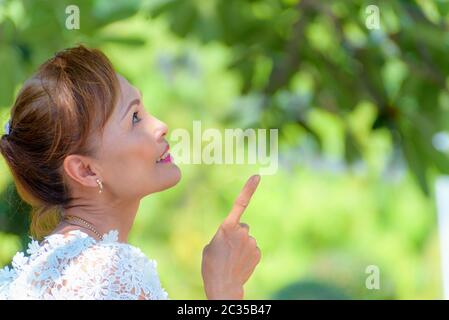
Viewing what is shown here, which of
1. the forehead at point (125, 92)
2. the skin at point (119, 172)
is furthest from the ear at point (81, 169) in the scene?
the forehead at point (125, 92)

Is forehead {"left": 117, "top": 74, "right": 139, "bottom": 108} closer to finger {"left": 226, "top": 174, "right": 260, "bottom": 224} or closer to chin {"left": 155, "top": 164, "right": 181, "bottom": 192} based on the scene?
chin {"left": 155, "top": 164, "right": 181, "bottom": 192}

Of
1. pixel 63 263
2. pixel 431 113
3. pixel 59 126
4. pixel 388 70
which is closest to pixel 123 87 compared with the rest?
pixel 59 126

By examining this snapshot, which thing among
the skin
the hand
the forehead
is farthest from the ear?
the hand

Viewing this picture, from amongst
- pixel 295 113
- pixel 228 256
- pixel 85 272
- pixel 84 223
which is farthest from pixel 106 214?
pixel 295 113

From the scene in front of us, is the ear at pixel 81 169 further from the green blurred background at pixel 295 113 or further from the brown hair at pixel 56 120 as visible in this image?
the green blurred background at pixel 295 113

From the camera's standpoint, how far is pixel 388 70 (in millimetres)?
3004

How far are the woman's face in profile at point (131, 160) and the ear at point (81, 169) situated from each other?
0.6 inches

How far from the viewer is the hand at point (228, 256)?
1.30 meters

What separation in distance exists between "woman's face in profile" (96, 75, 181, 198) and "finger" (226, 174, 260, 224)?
0.62 feet

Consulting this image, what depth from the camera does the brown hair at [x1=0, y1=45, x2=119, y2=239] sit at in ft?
4.76

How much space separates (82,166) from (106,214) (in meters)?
0.08

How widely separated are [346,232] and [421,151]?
5.58 feet

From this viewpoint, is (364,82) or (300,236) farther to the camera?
(300,236)
